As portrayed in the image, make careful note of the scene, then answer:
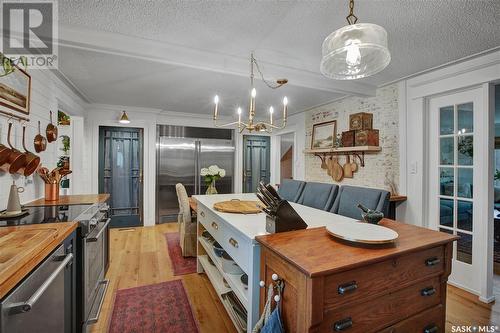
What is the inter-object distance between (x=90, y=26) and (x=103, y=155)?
10.4ft

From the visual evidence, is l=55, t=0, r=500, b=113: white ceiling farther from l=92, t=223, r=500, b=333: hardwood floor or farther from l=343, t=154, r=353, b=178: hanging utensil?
l=92, t=223, r=500, b=333: hardwood floor

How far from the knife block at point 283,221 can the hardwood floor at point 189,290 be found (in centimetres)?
103

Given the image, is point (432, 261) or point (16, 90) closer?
point (432, 261)

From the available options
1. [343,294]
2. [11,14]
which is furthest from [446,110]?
[11,14]

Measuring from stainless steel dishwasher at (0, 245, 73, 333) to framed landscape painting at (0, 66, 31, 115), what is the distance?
1.36 m

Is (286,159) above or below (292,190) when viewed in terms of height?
above

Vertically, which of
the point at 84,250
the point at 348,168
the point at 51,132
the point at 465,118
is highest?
the point at 465,118

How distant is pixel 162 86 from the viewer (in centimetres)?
338

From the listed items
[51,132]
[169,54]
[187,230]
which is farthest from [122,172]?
[169,54]

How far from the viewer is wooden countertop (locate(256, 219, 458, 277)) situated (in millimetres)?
960

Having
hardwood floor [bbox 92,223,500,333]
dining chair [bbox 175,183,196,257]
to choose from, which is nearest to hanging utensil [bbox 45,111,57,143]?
dining chair [bbox 175,183,196,257]

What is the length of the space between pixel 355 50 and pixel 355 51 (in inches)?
0.5

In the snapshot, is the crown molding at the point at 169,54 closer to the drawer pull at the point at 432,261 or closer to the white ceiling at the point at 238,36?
the white ceiling at the point at 238,36

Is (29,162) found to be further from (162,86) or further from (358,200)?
(358,200)
